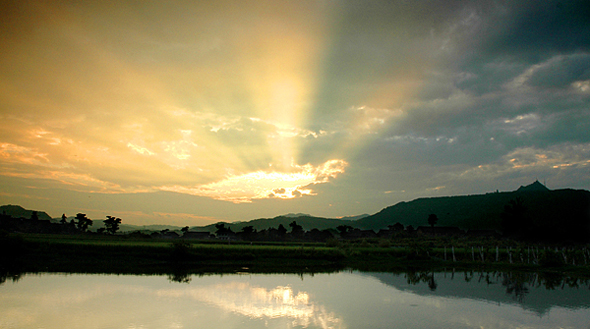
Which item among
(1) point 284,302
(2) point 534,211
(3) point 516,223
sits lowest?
(1) point 284,302

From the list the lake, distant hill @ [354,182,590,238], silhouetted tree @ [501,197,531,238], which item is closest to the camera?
the lake

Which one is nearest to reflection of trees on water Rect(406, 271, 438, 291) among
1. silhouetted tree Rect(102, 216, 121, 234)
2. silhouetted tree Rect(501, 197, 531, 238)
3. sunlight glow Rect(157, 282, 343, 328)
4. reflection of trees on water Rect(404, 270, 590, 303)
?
reflection of trees on water Rect(404, 270, 590, 303)

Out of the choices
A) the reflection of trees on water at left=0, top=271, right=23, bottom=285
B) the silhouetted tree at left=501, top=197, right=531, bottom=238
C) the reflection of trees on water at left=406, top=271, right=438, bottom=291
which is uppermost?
the silhouetted tree at left=501, top=197, right=531, bottom=238

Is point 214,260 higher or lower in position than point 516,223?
lower

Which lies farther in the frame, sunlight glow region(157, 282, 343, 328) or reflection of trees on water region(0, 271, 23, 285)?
reflection of trees on water region(0, 271, 23, 285)

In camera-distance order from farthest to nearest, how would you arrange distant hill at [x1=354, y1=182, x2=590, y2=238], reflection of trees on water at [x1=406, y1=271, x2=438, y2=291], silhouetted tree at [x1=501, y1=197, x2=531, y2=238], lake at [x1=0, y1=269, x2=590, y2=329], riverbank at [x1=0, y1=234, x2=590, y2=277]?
distant hill at [x1=354, y1=182, x2=590, y2=238] → silhouetted tree at [x1=501, y1=197, x2=531, y2=238] → riverbank at [x1=0, y1=234, x2=590, y2=277] → reflection of trees on water at [x1=406, y1=271, x2=438, y2=291] → lake at [x1=0, y1=269, x2=590, y2=329]

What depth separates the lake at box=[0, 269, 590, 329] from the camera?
16.0 metres

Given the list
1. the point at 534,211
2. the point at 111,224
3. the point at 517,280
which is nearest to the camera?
the point at 517,280

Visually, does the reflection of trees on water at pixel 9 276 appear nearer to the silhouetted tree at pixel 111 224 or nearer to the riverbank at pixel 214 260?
the riverbank at pixel 214 260

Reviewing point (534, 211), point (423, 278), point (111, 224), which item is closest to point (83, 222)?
point (111, 224)

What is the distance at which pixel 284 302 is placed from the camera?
66.6ft

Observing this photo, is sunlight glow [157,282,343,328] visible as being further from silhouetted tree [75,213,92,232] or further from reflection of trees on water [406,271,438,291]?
silhouetted tree [75,213,92,232]

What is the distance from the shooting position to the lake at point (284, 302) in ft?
52.6

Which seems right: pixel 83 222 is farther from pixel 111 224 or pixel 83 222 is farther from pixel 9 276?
pixel 9 276
